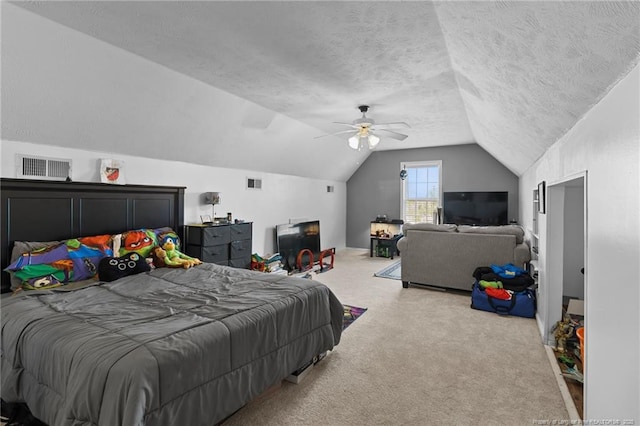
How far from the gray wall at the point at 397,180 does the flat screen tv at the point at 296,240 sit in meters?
1.85

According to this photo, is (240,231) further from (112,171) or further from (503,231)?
(503,231)

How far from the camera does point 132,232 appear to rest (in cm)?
361

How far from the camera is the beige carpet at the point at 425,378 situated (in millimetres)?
2182

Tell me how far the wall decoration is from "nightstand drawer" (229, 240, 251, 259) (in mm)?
1635

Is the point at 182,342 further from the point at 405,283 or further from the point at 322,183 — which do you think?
the point at 322,183

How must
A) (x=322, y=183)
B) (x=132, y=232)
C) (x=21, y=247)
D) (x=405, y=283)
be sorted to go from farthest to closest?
(x=322, y=183) < (x=405, y=283) < (x=132, y=232) < (x=21, y=247)

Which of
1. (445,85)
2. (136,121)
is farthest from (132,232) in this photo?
(445,85)

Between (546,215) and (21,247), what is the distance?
190 inches

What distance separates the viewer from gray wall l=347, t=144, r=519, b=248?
7250mm

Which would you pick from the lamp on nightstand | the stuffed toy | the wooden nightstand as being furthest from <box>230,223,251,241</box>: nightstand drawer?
the stuffed toy

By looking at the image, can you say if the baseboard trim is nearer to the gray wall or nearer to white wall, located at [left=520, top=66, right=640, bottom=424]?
white wall, located at [left=520, top=66, right=640, bottom=424]

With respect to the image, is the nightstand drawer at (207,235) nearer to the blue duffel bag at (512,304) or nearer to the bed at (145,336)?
the bed at (145,336)

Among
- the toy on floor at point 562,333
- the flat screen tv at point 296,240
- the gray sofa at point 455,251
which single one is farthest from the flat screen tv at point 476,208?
the toy on floor at point 562,333

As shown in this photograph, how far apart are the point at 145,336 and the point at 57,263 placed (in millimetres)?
1775
